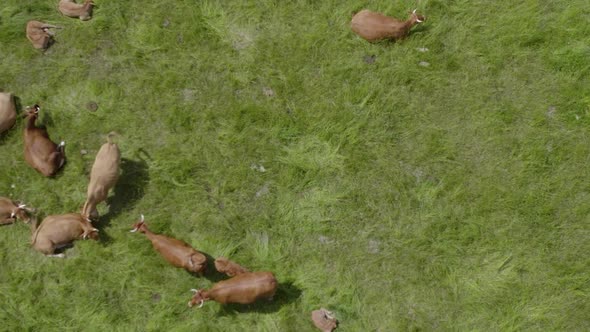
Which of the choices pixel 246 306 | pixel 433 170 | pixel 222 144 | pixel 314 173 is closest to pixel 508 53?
pixel 433 170

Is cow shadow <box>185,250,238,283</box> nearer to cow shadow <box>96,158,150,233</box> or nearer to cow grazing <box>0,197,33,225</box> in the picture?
cow shadow <box>96,158,150,233</box>

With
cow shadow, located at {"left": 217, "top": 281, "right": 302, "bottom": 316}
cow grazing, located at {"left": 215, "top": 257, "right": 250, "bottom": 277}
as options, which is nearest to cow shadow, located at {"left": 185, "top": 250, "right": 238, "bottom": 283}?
cow grazing, located at {"left": 215, "top": 257, "right": 250, "bottom": 277}

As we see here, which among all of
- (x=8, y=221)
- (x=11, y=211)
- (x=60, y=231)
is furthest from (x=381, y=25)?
(x=8, y=221)

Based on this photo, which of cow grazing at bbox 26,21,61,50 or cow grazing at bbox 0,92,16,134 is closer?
cow grazing at bbox 0,92,16,134

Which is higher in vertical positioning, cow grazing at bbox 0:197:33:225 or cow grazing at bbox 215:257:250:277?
cow grazing at bbox 0:197:33:225

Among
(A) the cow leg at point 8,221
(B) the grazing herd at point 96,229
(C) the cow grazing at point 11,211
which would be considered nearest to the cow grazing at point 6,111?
(B) the grazing herd at point 96,229

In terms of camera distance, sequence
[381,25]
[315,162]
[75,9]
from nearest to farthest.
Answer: [315,162]
[381,25]
[75,9]

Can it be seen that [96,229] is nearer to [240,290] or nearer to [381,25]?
[240,290]
